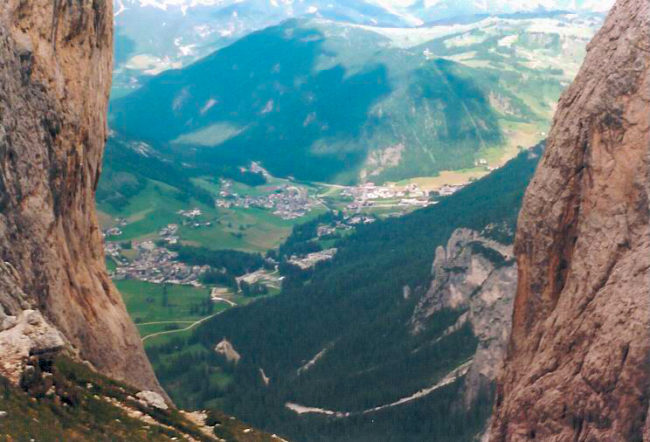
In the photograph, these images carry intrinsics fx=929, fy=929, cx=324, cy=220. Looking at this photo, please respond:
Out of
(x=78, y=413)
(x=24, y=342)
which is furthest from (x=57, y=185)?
(x=78, y=413)

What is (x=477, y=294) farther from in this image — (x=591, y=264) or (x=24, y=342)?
(x=24, y=342)

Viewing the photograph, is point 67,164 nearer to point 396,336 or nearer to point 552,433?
point 552,433

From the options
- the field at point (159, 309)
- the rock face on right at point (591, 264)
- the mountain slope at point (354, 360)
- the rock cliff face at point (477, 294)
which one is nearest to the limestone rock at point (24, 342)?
the rock face on right at point (591, 264)

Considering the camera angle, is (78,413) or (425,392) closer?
(78,413)

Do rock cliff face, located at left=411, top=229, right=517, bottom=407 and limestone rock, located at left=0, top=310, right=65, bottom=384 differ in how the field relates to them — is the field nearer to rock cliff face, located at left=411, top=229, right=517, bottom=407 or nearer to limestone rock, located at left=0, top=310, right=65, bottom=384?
rock cliff face, located at left=411, top=229, right=517, bottom=407

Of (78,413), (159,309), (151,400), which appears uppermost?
(78,413)

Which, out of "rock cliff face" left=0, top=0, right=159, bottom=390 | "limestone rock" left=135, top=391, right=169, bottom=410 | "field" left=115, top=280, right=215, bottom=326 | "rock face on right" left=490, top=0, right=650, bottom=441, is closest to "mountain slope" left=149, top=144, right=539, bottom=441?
"field" left=115, top=280, right=215, bottom=326
